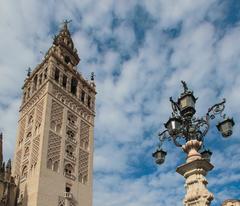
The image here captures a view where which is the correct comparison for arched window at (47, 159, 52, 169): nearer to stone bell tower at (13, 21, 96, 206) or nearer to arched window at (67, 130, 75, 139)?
stone bell tower at (13, 21, 96, 206)

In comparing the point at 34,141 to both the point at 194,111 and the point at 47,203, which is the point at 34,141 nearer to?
the point at 47,203

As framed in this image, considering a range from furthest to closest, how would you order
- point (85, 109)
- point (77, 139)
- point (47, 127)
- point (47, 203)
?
point (85, 109) → point (77, 139) → point (47, 127) → point (47, 203)

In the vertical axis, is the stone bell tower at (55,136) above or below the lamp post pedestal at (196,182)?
above

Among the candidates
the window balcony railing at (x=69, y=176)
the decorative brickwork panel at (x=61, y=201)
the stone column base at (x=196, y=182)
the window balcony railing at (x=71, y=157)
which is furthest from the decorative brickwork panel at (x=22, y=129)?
the stone column base at (x=196, y=182)

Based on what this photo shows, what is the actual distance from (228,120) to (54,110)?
1951 cm

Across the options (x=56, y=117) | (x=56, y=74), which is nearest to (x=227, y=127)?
(x=56, y=117)

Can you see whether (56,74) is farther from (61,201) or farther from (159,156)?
(159,156)

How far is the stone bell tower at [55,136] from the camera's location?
21281mm

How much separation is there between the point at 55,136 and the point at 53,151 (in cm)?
128

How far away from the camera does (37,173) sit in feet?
68.7

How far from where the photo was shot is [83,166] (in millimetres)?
24797

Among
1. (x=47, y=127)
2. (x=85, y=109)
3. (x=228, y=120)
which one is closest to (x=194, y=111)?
(x=228, y=120)

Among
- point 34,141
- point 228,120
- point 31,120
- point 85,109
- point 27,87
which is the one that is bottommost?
point 228,120

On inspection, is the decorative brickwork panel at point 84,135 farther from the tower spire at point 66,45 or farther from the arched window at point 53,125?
the tower spire at point 66,45
